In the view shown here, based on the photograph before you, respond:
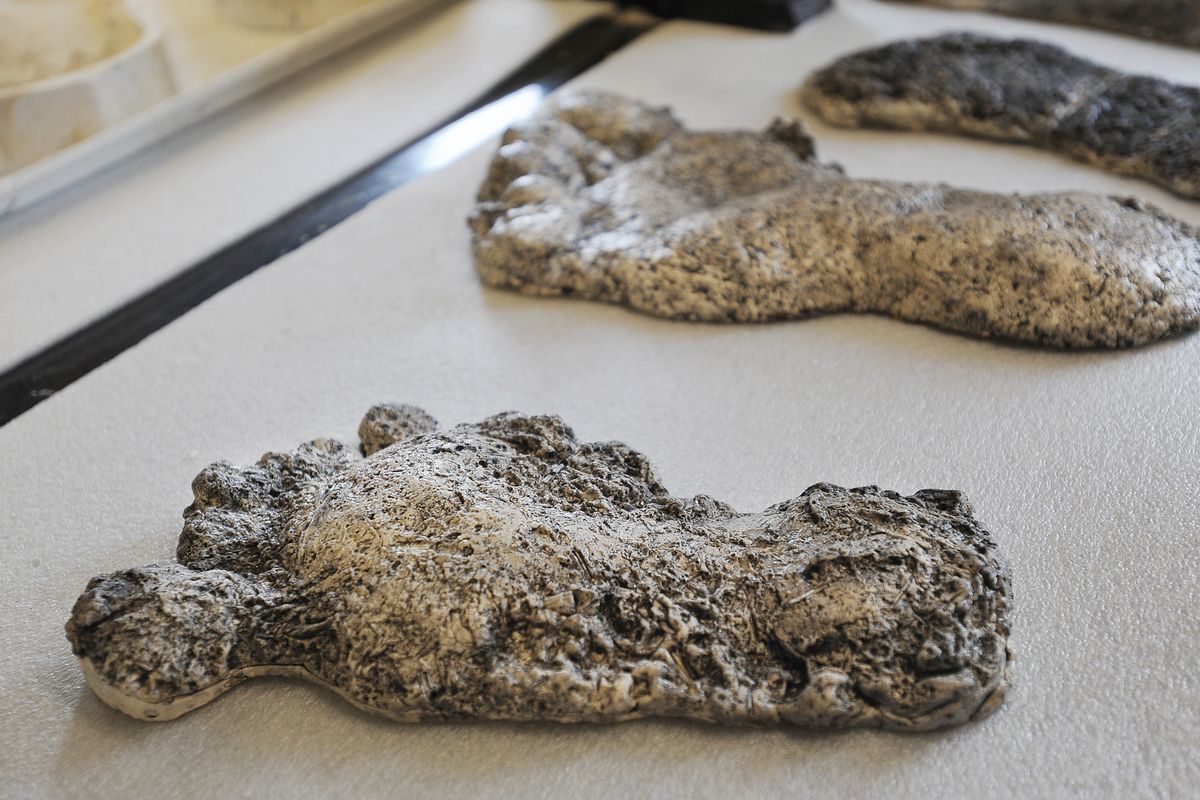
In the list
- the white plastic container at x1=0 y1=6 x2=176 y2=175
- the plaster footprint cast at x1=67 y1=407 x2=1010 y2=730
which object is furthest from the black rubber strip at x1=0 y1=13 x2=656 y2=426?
the plaster footprint cast at x1=67 y1=407 x2=1010 y2=730

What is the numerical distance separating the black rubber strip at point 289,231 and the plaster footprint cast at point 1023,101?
2.32 feet

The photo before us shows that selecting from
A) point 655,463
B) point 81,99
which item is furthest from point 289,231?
point 655,463

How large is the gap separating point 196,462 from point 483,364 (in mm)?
465

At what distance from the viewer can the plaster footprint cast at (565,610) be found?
1.20 meters

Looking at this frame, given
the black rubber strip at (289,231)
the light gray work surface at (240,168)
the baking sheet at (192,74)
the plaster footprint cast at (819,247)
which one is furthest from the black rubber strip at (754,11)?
the plaster footprint cast at (819,247)

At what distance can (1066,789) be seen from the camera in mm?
1144

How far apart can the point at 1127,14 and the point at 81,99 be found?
2.48 metres

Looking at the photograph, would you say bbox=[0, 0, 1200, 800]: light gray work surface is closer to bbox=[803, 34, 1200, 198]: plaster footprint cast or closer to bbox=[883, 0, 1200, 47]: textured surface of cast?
bbox=[803, 34, 1200, 198]: plaster footprint cast

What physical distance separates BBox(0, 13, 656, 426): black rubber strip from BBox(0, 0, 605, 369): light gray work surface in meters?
0.03

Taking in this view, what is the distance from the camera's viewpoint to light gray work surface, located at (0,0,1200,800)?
1.19 meters

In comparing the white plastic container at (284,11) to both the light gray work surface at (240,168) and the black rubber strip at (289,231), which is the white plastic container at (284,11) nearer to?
the light gray work surface at (240,168)

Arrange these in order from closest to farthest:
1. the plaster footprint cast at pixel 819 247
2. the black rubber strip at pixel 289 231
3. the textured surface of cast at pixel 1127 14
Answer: the plaster footprint cast at pixel 819 247 → the black rubber strip at pixel 289 231 → the textured surface of cast at pixel 1127 14

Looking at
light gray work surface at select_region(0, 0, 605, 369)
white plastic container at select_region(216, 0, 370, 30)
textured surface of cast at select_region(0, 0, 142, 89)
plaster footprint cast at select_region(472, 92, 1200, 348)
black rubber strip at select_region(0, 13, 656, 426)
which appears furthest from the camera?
white plastic container at select_region(216, 0, 370, 30)

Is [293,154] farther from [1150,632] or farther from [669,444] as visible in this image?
[1150,632]
